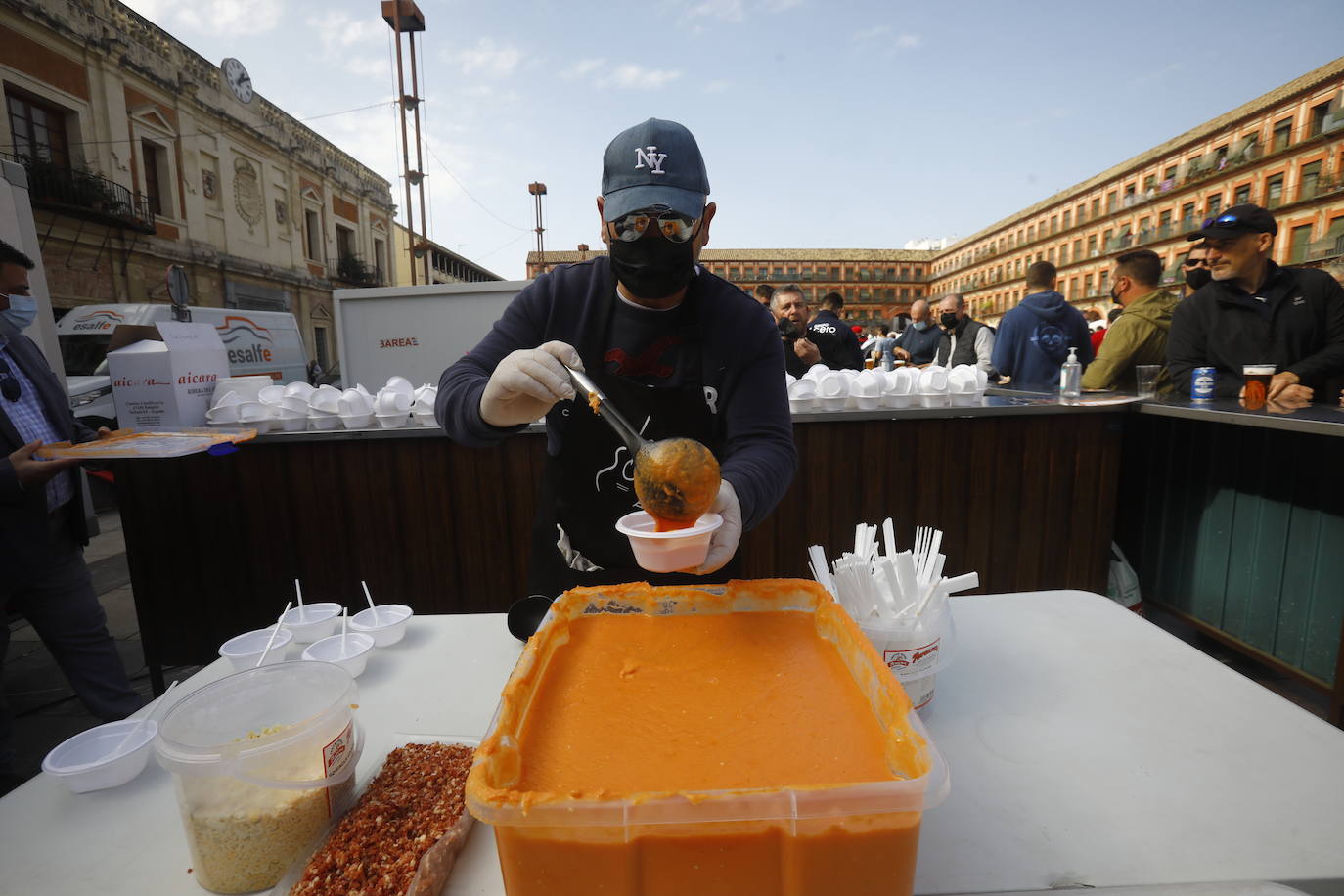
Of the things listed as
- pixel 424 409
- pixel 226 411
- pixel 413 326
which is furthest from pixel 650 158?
pixel 413 326

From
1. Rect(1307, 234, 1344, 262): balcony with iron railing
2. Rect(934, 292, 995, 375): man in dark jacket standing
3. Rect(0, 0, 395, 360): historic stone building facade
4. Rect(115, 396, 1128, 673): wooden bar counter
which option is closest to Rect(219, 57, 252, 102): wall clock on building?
Rect(0, 0, 395, 360): historic stone building facade

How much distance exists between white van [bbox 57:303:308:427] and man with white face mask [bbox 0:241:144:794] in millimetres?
3677

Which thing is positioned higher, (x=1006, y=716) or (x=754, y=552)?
(x=1006, y=716)

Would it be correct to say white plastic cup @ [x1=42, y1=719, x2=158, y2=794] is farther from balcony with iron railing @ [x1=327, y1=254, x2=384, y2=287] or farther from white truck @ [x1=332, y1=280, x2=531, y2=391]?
balcony with iron railing @ [x1=327, y1=254, x2=384, y2=287]

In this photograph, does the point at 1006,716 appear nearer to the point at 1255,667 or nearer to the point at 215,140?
the point at 1255,667

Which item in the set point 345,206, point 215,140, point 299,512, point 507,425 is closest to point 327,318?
point 345,206

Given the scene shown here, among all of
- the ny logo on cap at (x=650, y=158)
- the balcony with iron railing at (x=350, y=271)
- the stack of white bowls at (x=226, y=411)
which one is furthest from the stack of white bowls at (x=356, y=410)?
the balcony with iron railing at (x=350, y=271)

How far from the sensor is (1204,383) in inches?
126

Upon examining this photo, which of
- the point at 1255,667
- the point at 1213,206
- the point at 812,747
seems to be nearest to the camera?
the point at 812,747

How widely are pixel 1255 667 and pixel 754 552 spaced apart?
270 cm

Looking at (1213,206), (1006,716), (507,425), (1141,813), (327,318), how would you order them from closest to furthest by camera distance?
(1141,813)
(1006,716)
(507,425)
(327,318)
(1213,206)

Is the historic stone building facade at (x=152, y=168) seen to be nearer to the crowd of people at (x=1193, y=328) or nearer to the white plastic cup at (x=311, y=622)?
the crowd of people at (x=1193, y=328)

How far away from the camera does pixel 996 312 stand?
147 ft

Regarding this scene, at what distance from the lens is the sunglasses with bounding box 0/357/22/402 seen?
2473 millimetres
